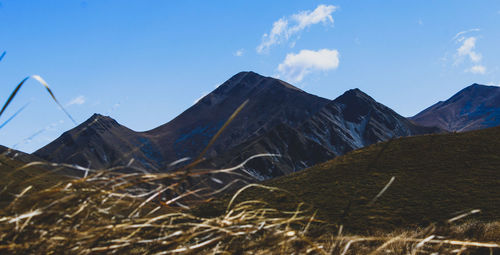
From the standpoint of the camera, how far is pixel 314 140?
171m

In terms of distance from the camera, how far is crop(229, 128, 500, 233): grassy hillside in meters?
18.8

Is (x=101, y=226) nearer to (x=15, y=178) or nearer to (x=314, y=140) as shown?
(x=15, y=178)

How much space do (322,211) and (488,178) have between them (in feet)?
39.2

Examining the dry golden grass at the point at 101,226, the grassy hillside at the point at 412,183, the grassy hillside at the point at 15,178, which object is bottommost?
the grassy hillside at the point at 412,183

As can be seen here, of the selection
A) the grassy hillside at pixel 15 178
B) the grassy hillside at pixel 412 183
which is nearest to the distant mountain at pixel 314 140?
the grassy hillside at pixel 412 183

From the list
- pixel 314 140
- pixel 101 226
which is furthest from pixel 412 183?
pixel 314 140

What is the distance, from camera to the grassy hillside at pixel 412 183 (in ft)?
61.7

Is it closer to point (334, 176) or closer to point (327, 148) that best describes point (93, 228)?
Answer: point (334, 176)

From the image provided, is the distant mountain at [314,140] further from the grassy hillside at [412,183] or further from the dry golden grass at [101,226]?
the dry golden grass at [101,226]

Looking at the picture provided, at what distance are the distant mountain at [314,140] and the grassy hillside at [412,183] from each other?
4304 inches

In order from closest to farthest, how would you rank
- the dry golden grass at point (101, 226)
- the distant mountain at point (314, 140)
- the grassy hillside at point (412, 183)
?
the dry golden grass at point (101, 226) → the grassy hillside at point (412, 183) → the distant mountain at point (314, 140)

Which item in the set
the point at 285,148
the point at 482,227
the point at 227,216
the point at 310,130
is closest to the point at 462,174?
the point at 482,227

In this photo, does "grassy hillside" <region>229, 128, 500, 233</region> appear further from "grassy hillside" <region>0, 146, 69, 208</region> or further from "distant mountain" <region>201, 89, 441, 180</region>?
"distant mountain" <region>201, 89, 441, 180</region>

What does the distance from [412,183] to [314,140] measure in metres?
147
